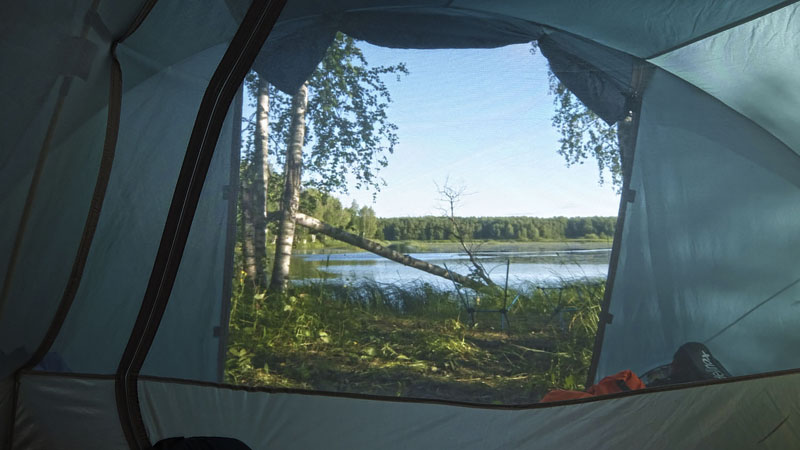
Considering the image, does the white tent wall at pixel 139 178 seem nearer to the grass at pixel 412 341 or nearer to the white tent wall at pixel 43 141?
the white tent wall at pixel 43 141

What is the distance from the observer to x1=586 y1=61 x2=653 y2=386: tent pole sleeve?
1.90 meters

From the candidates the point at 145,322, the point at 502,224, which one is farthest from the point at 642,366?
the point at 145,322

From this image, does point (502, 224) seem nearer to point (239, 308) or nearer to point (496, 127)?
point (496, 127)

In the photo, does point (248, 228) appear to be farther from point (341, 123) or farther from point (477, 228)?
point (477, 228)

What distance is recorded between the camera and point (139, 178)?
1.90m

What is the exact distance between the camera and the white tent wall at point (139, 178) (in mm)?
1883

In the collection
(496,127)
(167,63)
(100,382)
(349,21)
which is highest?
(349,21)

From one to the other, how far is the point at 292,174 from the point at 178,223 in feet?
1.27

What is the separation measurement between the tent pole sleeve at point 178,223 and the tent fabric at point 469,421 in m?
0.05

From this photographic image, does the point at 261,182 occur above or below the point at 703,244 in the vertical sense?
above

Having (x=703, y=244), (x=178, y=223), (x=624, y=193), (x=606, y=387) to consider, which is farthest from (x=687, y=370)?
(x=178, y=223)

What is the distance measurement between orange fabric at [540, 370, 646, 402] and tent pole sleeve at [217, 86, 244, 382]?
3.34 ft

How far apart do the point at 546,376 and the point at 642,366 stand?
321 mm

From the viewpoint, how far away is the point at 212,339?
1.92 m
